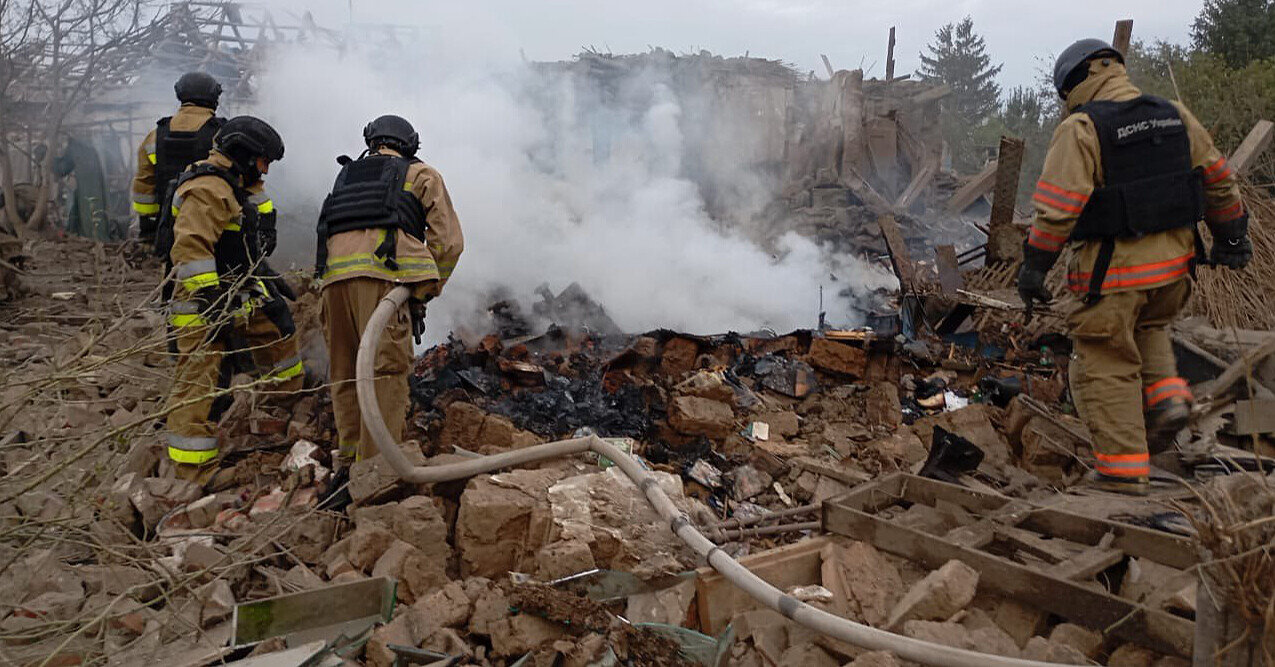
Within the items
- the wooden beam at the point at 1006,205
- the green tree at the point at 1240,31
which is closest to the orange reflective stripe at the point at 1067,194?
the wooden beam at the point at 1006,205

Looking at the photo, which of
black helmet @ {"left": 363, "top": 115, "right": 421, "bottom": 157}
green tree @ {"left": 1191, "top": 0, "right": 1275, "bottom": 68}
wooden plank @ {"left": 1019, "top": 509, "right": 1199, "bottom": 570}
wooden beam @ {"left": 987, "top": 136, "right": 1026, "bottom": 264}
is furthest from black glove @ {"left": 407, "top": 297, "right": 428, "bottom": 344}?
green tree @ {"left": 1191, "top": 0, "right": 1275, "bottom": 68}

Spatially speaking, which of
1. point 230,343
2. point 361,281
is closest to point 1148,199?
point 361,281

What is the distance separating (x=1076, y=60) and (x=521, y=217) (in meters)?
5.86

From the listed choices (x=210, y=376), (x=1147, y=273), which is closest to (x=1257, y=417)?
(x=1147, y=273)

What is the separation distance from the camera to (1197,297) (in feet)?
18.6

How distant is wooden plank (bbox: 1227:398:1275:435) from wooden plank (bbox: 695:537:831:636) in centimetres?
260

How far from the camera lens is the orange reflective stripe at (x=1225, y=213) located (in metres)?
3.70

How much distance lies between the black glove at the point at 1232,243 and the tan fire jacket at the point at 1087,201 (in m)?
0.25

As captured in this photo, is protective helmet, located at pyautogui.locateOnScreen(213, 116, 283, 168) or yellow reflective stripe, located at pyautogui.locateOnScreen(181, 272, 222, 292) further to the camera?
protective helmet, located at pyautogui.locateOnScreen(213, 116, 283, 168)

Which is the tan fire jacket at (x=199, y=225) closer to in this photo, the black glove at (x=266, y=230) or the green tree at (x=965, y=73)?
the black glove at (x=266, y=230)

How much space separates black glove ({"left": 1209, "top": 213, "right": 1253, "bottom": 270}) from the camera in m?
3.73

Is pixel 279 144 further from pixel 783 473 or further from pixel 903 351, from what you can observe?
pixel 903 351

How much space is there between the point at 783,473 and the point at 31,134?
12.7 metres

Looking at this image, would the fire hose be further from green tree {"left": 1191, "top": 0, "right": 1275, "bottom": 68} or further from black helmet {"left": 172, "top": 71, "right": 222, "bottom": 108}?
green tree {"left": 1191, "top": 0, "right": 1275, "bottom": 68}
